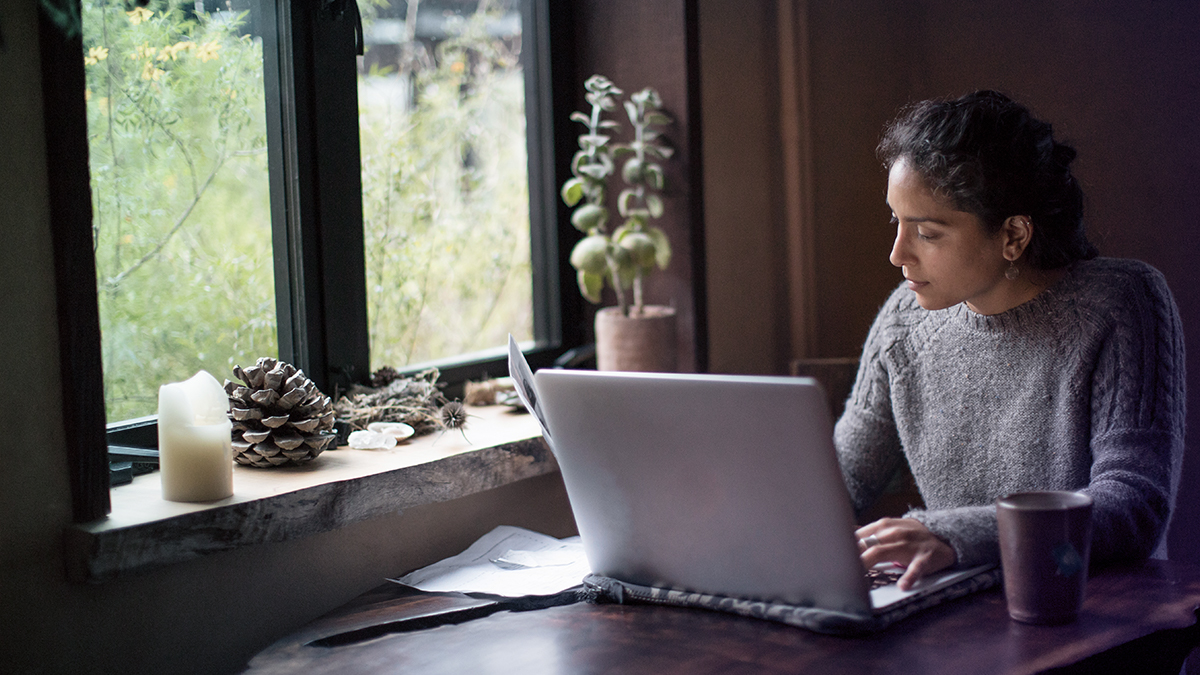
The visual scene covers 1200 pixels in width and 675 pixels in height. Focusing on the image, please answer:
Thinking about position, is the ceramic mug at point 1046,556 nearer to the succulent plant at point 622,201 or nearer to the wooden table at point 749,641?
the wooden table at point 749,641

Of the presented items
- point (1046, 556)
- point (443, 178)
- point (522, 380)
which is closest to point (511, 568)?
point (522, 380)

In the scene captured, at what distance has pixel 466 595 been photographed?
1167 mm

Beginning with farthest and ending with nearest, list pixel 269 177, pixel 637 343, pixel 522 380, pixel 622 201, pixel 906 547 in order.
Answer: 1. pixel 622 201
2. pixel 637 343
3. pixel 269 177
4. pixel 522 380
5. pixel 906 547

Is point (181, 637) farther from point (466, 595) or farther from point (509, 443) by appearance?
point (509, 443)

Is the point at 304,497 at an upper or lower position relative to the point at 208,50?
lower

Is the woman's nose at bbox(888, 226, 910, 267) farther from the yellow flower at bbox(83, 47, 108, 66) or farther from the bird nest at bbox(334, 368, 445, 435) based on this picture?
the yellow flower at bbox(83, 47, 108, 66)

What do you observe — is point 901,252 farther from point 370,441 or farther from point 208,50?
point 208,50

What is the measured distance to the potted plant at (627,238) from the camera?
6.07ft

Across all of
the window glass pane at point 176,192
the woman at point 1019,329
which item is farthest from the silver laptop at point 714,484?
the window glass pane at point 176,192

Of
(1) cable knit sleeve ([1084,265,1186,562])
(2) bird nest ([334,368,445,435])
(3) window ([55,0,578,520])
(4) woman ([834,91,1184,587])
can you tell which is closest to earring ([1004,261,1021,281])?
(4) woman ([834,91,1184,587])

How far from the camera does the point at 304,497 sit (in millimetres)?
1253

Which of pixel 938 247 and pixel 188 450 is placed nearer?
pixel 188 450

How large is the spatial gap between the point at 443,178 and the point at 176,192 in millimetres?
543

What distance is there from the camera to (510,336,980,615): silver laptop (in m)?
0.89
